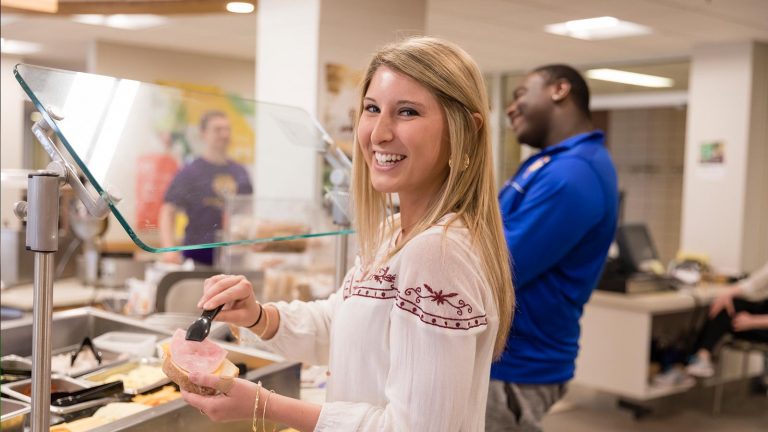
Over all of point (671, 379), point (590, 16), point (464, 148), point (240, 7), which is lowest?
point (671, 379)

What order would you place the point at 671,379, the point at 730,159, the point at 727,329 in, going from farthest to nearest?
the point at 730,159
the point at 727,329
the point at 671,379

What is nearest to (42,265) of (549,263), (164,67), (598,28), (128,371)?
(128,371)

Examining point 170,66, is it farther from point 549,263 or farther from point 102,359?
point 549,263

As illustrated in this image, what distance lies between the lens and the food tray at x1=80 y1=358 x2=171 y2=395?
6.02ft

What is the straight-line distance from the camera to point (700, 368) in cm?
502

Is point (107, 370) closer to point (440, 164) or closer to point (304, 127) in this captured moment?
point (304, 127)

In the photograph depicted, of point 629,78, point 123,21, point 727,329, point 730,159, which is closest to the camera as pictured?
point 727,329

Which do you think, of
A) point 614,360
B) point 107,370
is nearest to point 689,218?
point 614,360

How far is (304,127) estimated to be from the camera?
199 centimetres

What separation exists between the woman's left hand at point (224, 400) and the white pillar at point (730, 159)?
5.68 metres

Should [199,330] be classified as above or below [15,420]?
above

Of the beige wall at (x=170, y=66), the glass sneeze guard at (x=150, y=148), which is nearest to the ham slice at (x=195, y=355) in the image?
the glass sneeze guard at (x=150, y=148)

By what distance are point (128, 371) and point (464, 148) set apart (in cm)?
125

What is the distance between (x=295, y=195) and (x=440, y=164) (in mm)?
1281
